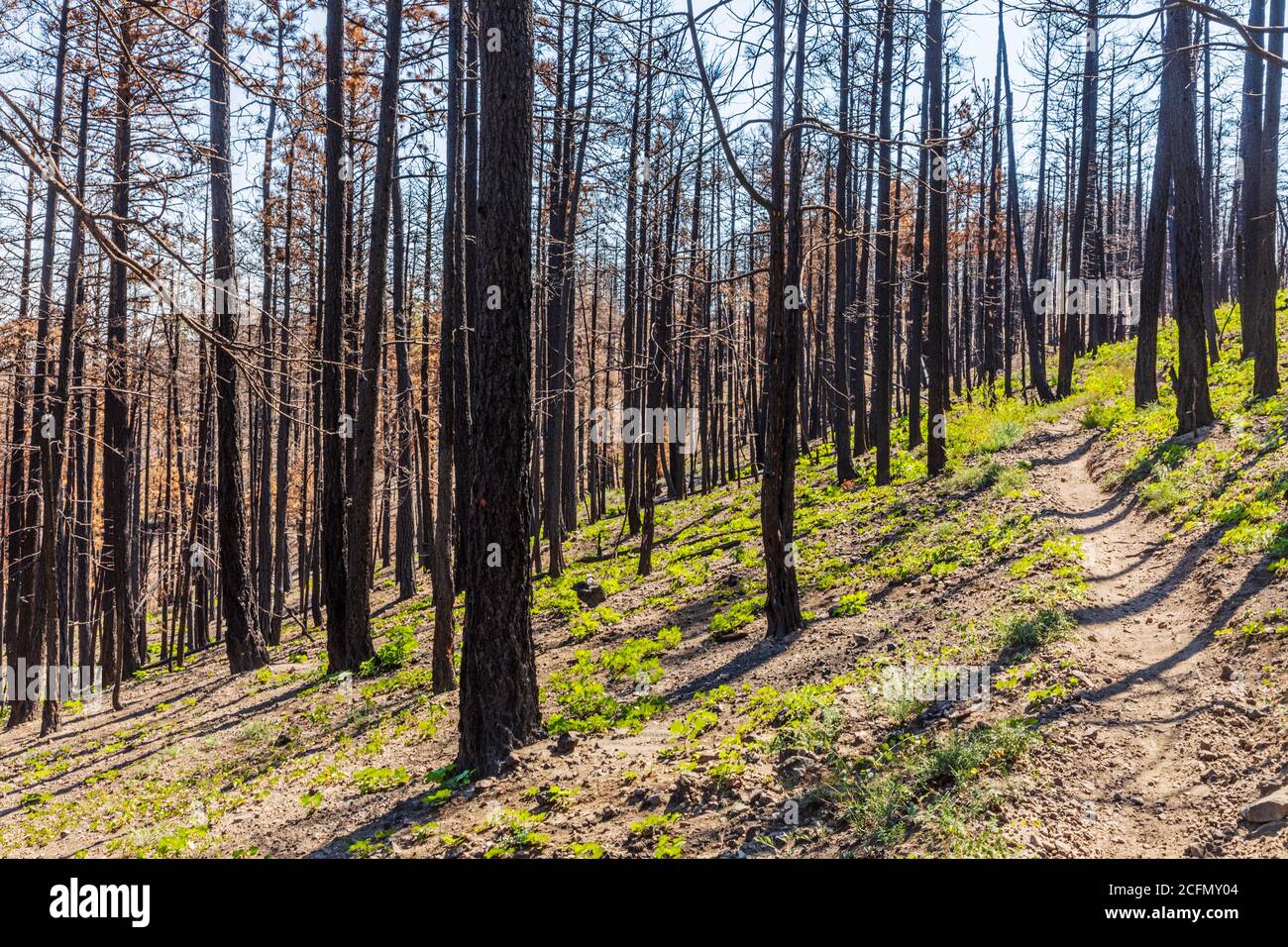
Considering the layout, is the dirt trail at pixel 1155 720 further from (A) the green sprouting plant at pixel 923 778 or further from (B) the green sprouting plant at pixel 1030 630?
(A) the green sprouting plant at pixel 923 778

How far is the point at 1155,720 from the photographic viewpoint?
16.3ft

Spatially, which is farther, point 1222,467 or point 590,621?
point 590,621

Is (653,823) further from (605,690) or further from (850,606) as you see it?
(850,606)

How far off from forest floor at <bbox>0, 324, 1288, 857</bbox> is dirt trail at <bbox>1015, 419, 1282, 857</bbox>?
2cm

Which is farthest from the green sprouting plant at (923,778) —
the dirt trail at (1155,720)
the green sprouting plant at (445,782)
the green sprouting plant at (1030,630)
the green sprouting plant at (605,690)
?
the green sprouting plant at (445,782)

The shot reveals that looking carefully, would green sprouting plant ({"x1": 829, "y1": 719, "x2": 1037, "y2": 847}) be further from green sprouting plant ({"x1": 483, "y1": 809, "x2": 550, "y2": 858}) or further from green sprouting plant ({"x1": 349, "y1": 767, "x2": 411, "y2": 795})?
green sprouting plant ({"x1": 349, "y1": 767, "x2": 411, "y2": 795})

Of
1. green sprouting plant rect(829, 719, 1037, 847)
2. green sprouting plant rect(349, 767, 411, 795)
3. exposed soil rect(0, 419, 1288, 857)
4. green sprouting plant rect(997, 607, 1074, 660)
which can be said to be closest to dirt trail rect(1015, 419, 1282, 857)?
exposed soil rect(0, 419, 1288, 857)

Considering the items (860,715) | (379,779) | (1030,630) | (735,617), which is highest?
(1030,630)

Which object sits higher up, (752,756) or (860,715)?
(860,715)

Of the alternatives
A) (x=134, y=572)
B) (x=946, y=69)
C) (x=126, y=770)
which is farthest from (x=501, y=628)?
(x=134, y=572)

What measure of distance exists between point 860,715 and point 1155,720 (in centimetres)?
203

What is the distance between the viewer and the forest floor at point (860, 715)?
440cm

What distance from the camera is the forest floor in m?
4.40

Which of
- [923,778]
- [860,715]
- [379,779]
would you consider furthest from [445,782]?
[923,778]
